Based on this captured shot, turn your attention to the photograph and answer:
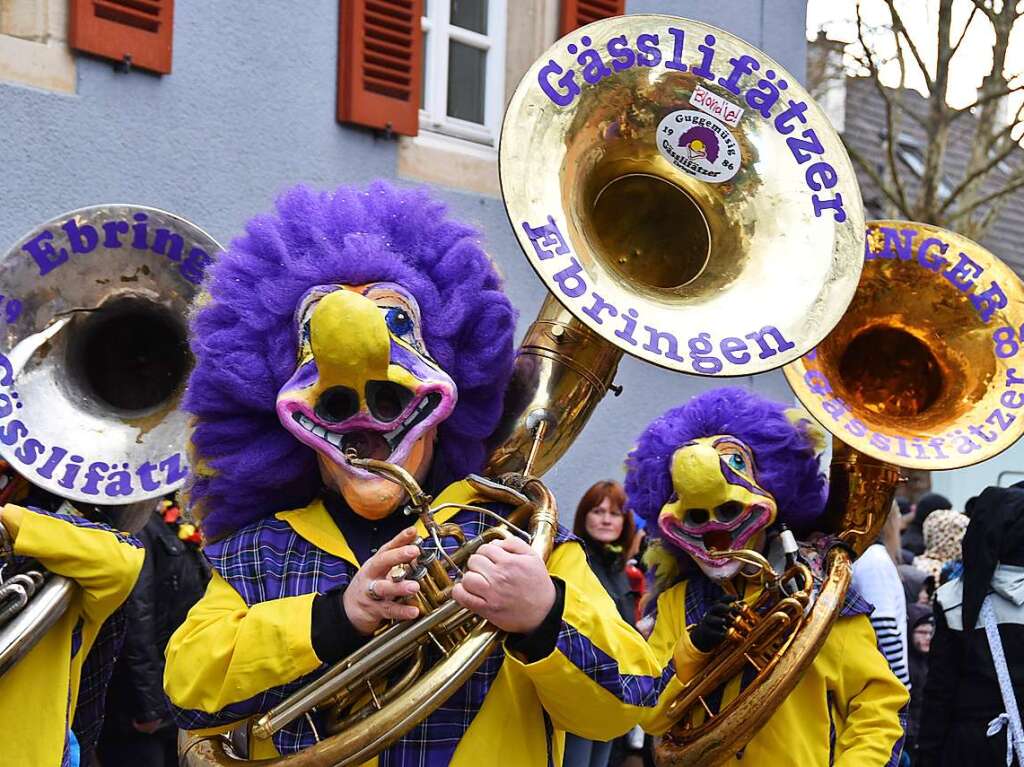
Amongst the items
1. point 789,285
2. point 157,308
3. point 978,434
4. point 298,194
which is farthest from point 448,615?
point 978,434

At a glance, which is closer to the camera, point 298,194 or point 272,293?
point 272,293

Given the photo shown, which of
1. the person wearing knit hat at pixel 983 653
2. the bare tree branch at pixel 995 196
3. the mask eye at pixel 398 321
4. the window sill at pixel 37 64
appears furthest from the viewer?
the bare tree branch at pixel 995 196

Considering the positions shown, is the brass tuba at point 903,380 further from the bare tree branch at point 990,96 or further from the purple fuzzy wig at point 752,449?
the bare tree branch at point 990,96

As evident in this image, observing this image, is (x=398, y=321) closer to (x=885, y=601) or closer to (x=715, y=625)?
(x=715, y=625)

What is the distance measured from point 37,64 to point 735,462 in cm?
335

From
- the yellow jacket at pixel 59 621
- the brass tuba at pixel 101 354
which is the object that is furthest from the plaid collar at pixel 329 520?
the brass tuba at pixel 101 354

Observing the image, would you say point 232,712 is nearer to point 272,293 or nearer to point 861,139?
point 272,293

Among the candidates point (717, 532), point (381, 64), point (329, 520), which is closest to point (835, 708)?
point (717, 532)

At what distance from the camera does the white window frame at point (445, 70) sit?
6.82 metres

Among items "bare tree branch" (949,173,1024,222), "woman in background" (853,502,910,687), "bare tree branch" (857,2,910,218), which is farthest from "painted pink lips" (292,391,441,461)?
"bare tree branch" (949,173,1024,222)

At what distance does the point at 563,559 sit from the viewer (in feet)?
7.64

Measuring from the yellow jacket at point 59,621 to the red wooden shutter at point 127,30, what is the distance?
308 cm

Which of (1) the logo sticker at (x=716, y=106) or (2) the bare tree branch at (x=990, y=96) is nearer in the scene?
(1) the logo sticker at (x=716, y=106)

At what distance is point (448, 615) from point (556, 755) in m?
0.43
